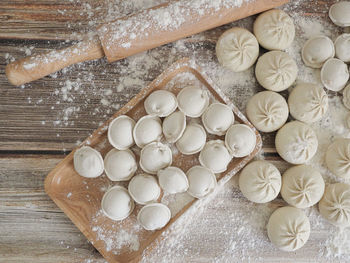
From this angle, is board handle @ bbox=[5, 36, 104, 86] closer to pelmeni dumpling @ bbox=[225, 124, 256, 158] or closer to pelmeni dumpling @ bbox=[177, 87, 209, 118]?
pelmeni dumpling @ bbox=[177, 87, 209, 118]

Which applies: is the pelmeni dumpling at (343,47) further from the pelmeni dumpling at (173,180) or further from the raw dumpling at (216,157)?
the pelmeni dumpling at (173,180)

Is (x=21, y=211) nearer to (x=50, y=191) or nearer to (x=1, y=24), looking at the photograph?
(x=50, y=191)

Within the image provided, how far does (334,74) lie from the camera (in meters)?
1.27

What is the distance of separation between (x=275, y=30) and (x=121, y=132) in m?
0.67

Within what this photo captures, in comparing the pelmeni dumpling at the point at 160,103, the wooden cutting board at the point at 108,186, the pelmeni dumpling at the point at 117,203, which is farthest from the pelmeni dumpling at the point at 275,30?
the pelmeni dumpling at the point at 117,203

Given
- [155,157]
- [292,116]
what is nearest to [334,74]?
[292,116]

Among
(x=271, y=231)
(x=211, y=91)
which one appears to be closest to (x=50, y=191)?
(x=211, y=91)

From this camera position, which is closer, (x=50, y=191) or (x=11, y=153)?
(x=50, y=191)

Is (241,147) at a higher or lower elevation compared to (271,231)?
higher

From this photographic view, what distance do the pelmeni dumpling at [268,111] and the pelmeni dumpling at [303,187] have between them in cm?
18

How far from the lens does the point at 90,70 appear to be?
4.36 ft

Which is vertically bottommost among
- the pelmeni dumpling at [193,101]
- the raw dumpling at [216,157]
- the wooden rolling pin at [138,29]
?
the raw dumpling at [216,157]

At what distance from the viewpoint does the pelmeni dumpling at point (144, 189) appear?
1186 millimetres

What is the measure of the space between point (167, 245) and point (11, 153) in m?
0.68
